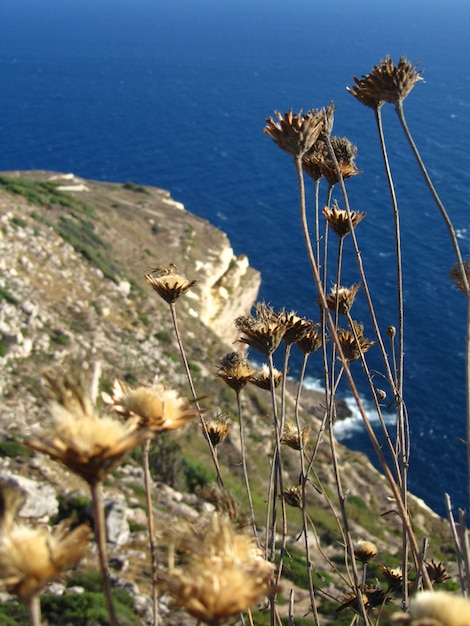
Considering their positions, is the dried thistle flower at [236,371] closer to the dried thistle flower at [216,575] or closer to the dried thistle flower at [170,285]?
the dried thistle flower at [170,285]

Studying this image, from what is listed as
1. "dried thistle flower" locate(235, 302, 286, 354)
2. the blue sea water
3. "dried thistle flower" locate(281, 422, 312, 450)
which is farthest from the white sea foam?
"dried thistle flower" locate(235, 302, 286, 354)

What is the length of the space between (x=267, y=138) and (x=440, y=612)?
84.0 m

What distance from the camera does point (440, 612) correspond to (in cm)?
126

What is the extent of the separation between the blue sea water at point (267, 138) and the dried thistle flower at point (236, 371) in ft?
3.51

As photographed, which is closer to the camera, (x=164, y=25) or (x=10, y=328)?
(x=10, y=328)

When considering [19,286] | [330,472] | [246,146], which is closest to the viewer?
[19,286]

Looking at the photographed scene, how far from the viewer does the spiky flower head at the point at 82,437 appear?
142 centimetres

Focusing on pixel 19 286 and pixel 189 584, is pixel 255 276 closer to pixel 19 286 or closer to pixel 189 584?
pixel 19 286

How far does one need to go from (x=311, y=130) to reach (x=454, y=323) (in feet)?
147

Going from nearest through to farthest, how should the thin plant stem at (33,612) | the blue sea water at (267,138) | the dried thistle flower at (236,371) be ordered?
the thin plant stem at (33,612)
the dried thistle flower at (236,371)
the blue sea water at (267,138)

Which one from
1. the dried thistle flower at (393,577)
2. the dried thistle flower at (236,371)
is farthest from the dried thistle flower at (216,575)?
the dried thistle flower at (393,577)

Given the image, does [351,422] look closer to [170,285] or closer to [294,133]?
[170,285]

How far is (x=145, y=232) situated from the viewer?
4809 centimetres

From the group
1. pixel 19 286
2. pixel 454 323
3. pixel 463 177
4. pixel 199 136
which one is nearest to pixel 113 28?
pixel 199 136
